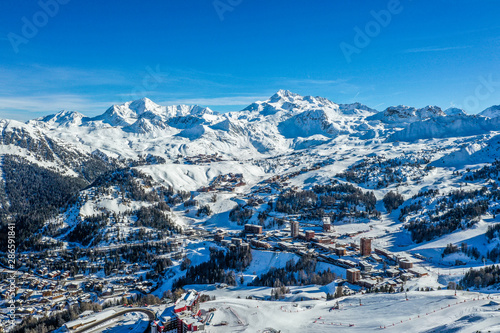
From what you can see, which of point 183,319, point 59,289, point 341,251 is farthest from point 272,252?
point 183,319

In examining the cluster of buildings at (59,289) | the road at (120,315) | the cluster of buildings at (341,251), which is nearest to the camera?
the road at (120,315)

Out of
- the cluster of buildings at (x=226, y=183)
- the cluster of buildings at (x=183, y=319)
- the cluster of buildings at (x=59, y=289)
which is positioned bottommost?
the cluster of buildings at (x=59, y=289)

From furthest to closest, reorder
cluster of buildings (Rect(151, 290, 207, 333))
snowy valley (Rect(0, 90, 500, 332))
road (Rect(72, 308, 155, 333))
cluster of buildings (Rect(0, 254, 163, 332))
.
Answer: cluster of buildings (Rect(0, 254, 163, 332)) → snowy valley (Rect(0, 90, 500, 332)) → road (Rect(72, 308, 155, 333)) → cluster of buildings (Rect(151, 290, 207, 333))

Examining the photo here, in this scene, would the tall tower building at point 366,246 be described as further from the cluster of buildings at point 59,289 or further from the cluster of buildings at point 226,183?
the cluster of buildings at point 226,183

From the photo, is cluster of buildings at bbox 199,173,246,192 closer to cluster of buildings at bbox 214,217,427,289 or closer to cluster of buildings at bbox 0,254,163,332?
cluster of buildings at bbox 214,217,427,289

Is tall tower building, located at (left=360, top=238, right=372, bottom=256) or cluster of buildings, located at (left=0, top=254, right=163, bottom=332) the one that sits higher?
tall tower building, located at (left=360, top=238, right=372, bottom=256)

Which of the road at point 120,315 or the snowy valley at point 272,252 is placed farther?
the snowy valley at point 272,252

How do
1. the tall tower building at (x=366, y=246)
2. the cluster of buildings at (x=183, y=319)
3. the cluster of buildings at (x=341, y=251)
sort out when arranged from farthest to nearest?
the tall tower building at (x=366, y=246)
the cluster of buildings at (x=341, y=251)
the cluster of buildings at (x=183, y=319)

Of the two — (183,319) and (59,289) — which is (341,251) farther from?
(59,289)

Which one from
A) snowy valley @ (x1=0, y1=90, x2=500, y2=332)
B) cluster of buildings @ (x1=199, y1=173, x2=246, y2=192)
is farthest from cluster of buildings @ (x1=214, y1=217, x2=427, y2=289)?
cluster of buildings @ (x1=199, y1=173, x2=246, y2=192)

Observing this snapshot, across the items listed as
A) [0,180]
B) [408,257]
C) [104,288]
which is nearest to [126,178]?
[104,288]

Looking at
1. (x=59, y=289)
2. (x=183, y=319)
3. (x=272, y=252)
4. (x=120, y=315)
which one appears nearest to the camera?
(x=183, y=319)

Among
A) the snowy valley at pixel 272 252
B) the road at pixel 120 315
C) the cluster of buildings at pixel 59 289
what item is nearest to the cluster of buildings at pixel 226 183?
the snowy valley at pixel 272 252

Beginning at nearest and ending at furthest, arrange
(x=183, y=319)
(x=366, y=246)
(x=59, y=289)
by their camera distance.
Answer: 1. (x=183, y=319)
2. (x=59, y=289)
3. (x=366, y=246)
